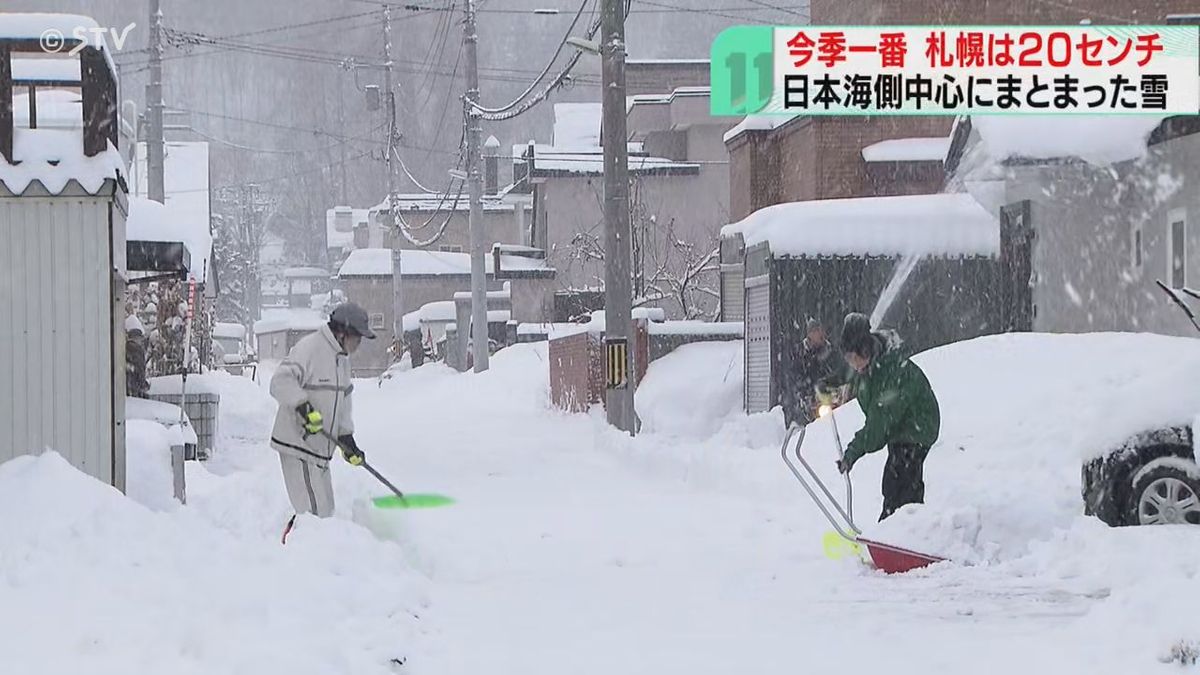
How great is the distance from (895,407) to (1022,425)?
3.44m

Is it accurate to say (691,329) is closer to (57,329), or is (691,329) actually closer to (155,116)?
(155,116)

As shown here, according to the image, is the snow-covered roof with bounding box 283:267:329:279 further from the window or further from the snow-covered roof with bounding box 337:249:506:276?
the window

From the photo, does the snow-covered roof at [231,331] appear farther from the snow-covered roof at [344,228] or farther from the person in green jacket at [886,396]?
the person in green jacket at [886,396]

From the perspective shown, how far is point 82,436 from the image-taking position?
9.87 meters

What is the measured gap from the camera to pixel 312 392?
9.26 metres

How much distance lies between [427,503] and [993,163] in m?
8.58

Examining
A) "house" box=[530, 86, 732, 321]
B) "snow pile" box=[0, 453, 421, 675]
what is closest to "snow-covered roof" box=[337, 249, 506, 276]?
"house" box=[530, 86, 732, 321]

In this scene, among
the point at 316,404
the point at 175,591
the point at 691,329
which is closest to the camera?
the point at 175,591

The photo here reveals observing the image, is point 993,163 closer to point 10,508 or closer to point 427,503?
point 427,503

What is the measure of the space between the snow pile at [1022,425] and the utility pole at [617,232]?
4.39 m

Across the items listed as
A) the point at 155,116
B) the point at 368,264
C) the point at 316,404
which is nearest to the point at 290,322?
the point at 368,264

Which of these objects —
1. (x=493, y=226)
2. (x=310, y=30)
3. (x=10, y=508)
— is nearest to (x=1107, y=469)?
(x=10, y=508)

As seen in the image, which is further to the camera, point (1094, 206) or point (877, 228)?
point (877, 228)

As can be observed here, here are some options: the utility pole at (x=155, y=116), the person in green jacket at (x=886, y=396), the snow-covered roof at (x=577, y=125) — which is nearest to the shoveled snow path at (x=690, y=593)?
the person in green jacket at (x=886, y=396)
